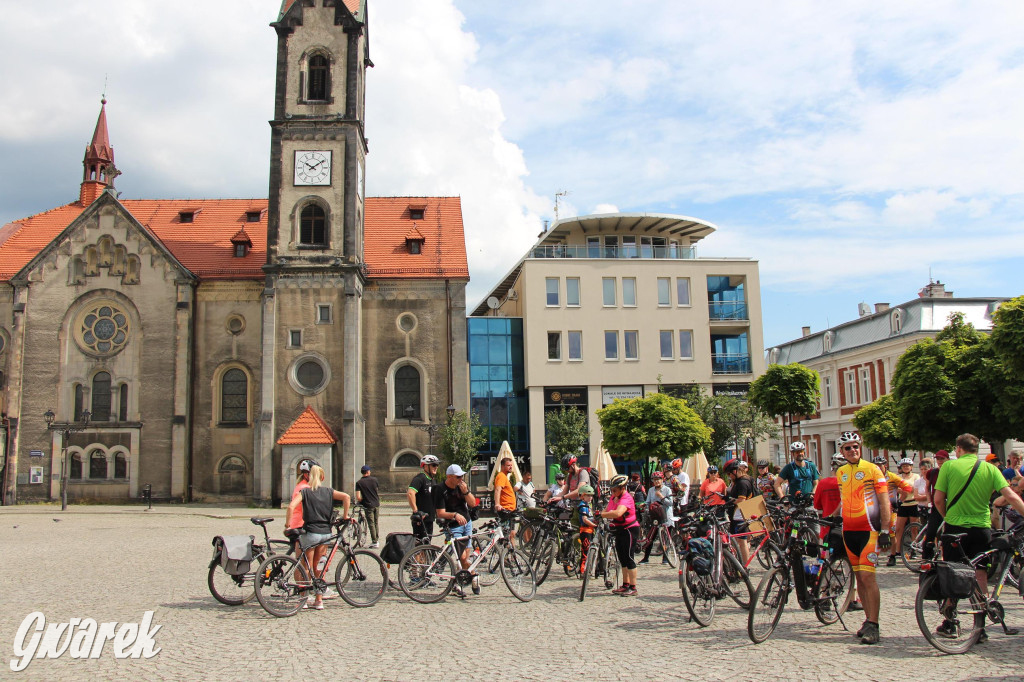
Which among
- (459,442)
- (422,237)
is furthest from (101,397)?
(459,442)

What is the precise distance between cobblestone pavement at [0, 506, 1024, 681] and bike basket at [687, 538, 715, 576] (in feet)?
2.25

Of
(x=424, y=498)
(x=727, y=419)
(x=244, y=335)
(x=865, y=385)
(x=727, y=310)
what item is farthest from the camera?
(x=865, y=385)

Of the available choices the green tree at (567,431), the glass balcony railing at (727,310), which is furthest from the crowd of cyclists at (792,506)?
the glass balcony railing at (727,310)

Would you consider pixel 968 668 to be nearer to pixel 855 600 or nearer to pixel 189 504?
pixel 855 600

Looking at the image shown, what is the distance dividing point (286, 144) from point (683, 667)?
34696 mm

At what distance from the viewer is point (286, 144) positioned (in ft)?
124

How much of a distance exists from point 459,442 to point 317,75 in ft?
61.8

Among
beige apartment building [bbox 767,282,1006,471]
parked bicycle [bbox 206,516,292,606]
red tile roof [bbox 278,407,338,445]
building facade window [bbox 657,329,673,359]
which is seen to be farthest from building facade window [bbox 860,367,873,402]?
parked bicycle [bbox 206,516,292,606]

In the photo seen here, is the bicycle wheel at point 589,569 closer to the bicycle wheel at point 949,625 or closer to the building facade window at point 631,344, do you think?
the bicycle wheel at point 949,625

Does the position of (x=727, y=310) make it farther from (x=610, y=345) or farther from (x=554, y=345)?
(x=554, y=345)

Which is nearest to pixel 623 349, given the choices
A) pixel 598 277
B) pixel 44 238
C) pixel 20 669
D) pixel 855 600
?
pixel 598 277

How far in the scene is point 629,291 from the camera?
4975 centimetres

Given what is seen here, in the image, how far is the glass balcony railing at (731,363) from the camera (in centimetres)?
4953

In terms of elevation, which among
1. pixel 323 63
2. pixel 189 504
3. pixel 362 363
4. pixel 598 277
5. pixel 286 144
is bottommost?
pixel 189 504
